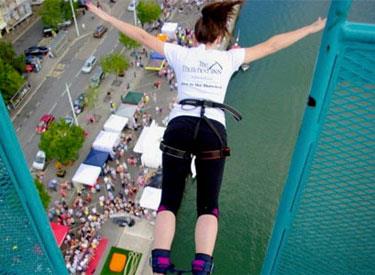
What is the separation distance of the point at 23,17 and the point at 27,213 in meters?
26.0

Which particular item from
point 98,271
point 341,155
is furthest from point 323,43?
point 98,271

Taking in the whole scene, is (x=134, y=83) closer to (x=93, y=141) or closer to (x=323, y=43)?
(x=93, y=141)

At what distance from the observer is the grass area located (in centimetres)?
1338

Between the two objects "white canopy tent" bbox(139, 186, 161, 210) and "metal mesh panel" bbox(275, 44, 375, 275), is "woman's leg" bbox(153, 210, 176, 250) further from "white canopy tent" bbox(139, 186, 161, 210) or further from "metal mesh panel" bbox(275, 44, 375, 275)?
"white canopy tent" bbox(139, 186, 161, 210)

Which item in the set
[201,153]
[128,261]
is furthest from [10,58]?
[201,153]

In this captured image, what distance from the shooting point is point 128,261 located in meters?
13.6

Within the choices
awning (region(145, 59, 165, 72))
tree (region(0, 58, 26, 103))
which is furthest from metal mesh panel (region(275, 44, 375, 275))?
awning (region(145, 59, 165, 72))

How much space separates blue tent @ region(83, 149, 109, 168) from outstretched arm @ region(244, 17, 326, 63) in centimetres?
1363

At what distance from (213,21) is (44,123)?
16.7 metres

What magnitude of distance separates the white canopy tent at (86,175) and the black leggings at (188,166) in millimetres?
12415

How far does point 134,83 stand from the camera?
72.2 ft

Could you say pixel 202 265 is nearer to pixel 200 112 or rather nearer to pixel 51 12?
pixel 200 112

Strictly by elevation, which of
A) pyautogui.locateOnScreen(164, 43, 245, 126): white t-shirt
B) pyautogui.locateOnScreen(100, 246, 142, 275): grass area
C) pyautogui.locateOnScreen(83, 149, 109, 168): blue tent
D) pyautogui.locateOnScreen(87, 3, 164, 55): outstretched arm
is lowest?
pyautogui.locateOnScreen(100, 246, 142, 275): grass area

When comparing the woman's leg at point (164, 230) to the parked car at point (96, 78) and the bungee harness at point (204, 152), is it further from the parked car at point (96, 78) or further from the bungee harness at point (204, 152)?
the parked car at point (96, 78)
